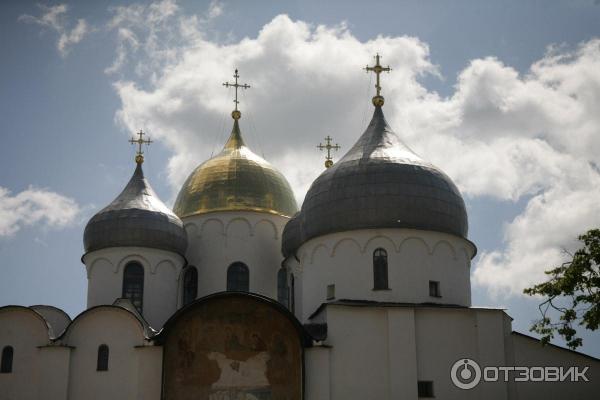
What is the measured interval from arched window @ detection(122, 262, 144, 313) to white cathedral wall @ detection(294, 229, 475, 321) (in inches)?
212

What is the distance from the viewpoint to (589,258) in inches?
699

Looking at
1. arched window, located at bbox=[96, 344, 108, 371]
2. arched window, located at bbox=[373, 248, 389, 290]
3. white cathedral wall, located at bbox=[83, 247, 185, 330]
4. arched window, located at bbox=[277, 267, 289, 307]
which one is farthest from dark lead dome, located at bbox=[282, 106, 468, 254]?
arched window, located at bbox=[96, 344, 108, 371]

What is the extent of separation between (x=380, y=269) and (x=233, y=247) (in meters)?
7.00

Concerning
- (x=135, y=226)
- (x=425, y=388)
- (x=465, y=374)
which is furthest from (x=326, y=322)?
(x=135, y=226)

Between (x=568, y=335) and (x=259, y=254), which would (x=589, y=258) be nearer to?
(x=568, y=335)

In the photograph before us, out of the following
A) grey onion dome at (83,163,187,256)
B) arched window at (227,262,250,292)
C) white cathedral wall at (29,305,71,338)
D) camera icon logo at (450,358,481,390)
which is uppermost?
grey onion dome at (83,163,187,256)

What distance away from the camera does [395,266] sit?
77.3 feet

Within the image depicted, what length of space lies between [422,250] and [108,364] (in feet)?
28.3

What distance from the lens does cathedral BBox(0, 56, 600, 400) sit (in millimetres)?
21703

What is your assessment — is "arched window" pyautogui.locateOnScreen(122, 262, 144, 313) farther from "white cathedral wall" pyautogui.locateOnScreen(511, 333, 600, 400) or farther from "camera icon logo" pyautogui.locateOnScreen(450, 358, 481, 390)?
"white cathedral wall" pyautogui.locateOnScreen(511, 333, 600, 400)

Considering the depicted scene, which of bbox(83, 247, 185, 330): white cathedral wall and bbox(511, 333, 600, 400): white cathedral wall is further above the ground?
bbox(83, 247, 185, 330): white cathedral wall

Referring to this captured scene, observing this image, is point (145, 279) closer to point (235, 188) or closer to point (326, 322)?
point (235, 188)

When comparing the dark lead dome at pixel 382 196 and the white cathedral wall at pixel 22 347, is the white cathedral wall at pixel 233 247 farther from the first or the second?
the white cathedral wall at pixel 22 347

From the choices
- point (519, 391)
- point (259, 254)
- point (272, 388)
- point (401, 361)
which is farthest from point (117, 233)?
point (519, 391)
